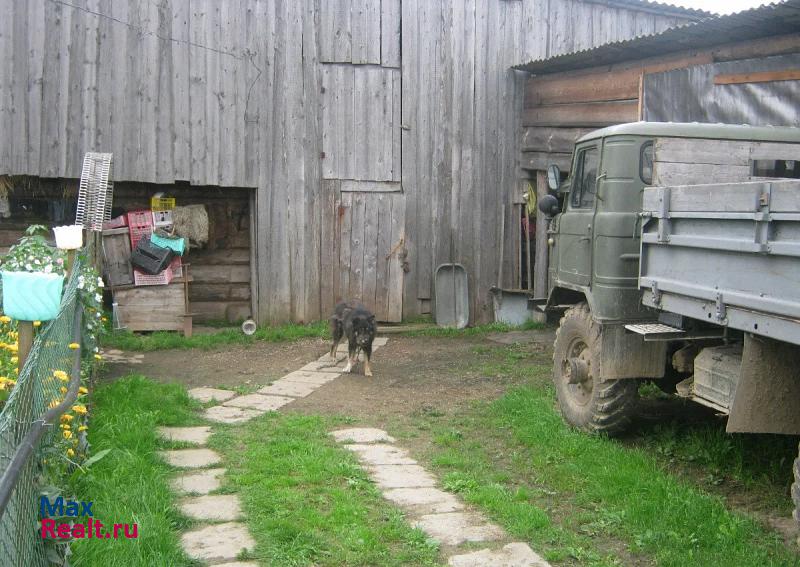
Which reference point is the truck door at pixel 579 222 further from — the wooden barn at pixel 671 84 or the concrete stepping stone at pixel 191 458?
the concrete stepping stone at pixel 191 458

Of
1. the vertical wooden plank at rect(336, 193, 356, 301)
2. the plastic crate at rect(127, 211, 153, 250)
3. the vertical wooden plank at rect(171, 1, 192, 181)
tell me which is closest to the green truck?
the vertical wooden plank at rect(336, 193, 356, 301)

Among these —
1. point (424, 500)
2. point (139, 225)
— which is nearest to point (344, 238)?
point (139, 225)

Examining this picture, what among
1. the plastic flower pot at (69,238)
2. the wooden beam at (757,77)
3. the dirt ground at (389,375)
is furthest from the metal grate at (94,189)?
the wooden beam at (757,77)

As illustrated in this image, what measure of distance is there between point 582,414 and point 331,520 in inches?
109

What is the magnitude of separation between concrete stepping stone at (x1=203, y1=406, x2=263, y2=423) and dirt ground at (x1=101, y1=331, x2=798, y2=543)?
1.48 ft

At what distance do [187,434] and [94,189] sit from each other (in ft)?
17.7

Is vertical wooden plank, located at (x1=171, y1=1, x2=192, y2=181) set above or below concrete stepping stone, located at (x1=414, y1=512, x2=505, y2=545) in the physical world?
above

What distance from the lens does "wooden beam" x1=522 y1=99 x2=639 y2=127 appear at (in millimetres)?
10711

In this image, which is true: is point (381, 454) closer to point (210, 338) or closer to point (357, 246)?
point (210, 338)

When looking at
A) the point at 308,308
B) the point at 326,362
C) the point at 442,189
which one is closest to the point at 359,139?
the point at 442,189

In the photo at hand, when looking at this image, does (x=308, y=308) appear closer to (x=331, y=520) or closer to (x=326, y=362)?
(x=326, y=362)

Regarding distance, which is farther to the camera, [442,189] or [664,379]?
[442,189]

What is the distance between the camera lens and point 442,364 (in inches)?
399

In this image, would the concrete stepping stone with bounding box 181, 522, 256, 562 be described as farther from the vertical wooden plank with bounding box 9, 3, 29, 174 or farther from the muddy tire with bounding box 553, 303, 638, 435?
the vertical wooden plank with bounding box 9, 3, 29, 174
